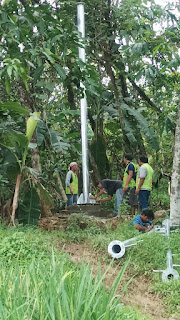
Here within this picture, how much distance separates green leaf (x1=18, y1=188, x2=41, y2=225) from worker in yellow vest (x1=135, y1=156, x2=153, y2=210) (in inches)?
83.1

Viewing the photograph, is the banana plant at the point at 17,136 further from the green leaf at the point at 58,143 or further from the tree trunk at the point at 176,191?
the tree trunk at the point at 176,191

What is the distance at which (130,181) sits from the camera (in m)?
8.84

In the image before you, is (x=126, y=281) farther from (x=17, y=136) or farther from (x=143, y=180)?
(x=143, y=180)

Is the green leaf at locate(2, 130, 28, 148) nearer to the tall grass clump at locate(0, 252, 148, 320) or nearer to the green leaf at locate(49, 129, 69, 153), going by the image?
the green leaf at locate(49, 129, 69, 153)

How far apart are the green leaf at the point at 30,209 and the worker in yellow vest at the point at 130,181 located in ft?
6.91

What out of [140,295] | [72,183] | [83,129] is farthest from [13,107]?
[72,183]

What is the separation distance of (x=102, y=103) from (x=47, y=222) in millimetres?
5713

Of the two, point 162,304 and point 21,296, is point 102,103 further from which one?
point 21,296

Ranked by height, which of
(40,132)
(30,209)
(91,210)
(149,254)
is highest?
(40,132)

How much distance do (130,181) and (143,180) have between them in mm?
497

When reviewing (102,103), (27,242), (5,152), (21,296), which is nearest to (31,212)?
(5,152)

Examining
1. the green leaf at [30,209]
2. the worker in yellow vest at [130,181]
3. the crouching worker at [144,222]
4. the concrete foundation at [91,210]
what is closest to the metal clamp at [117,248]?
the crouching worker at [144,222]

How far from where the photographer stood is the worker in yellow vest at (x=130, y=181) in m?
8.66

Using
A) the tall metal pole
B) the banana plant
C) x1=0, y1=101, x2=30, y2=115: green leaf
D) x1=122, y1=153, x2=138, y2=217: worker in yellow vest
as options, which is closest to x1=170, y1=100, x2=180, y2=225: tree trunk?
x1=122, y1=153, x2=138, y2=217: worker in yellow vest
